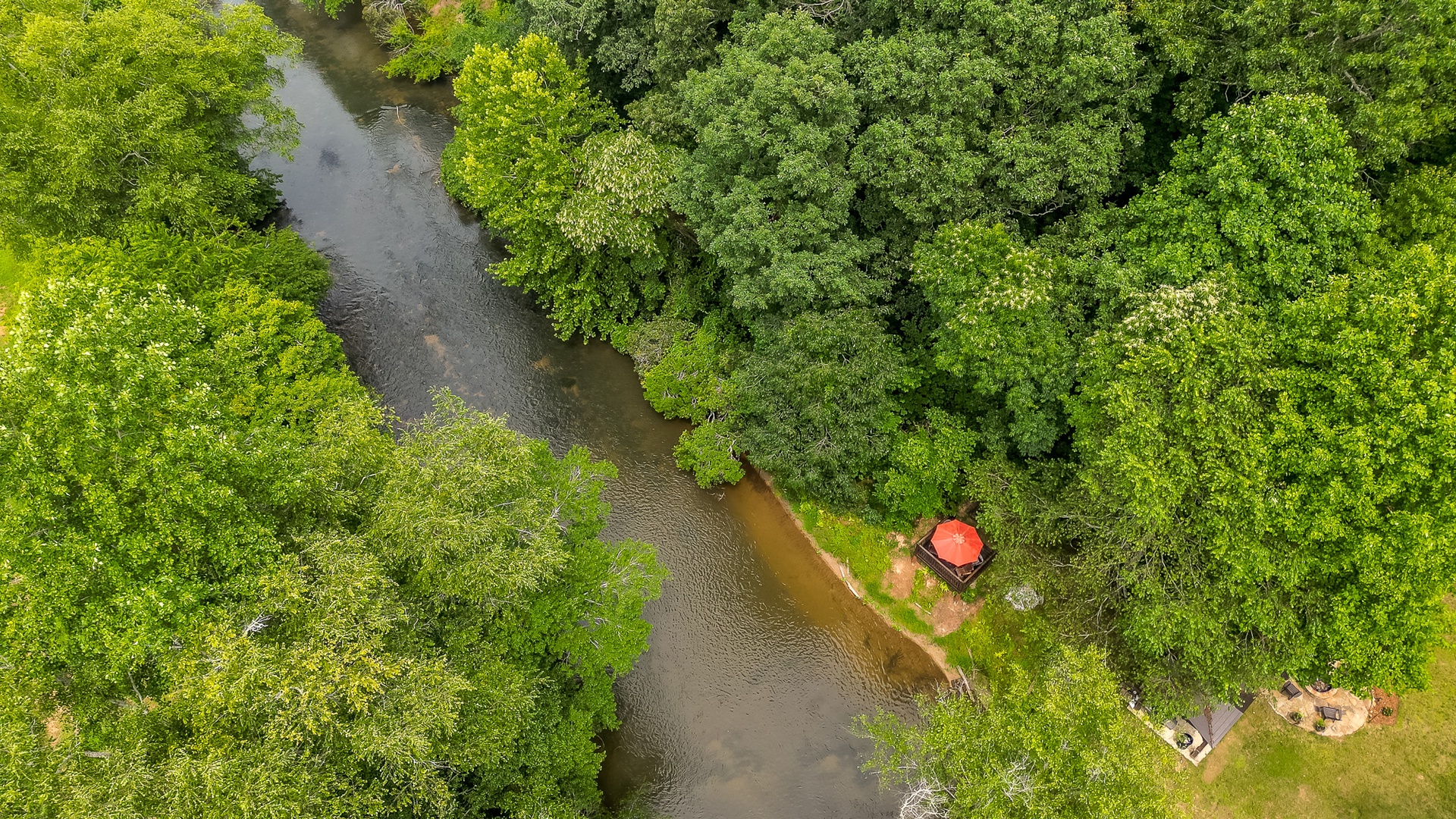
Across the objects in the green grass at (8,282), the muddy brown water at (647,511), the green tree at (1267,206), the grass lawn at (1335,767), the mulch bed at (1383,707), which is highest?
the green tree at (1267,206)

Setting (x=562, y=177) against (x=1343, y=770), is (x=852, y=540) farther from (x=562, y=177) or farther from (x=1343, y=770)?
(x=562, y=177)

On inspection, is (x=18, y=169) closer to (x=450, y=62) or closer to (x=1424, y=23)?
(x=450, y=62)

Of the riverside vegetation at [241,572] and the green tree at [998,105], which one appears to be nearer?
the riverside vegetation at [241,572]

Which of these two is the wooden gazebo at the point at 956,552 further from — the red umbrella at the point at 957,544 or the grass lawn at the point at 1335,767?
the grass lawn at the point at 1335,767

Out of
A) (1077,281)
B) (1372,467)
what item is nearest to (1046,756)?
(1372,467)

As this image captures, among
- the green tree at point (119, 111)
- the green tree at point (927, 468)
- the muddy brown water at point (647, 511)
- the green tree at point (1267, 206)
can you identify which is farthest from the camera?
the green tree at point (119, 111)

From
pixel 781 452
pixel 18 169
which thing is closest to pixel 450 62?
pixel 18 169

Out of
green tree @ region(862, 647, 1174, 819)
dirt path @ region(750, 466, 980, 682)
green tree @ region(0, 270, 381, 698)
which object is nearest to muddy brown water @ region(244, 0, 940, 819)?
dirt path @ region(750, 466, 980, 682)

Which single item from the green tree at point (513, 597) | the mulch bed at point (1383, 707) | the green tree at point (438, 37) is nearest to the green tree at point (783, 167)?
the green tree at point (513, 597)
